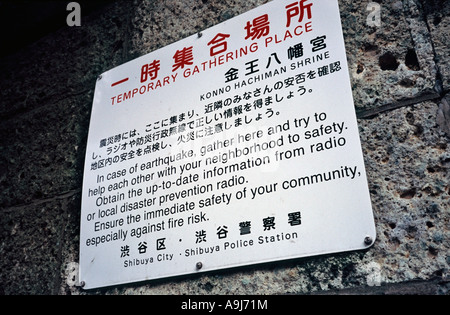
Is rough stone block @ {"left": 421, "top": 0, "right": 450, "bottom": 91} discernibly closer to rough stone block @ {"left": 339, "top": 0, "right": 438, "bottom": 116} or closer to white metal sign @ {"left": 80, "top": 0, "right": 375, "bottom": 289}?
rough stone block @ {"left": 339, "top": 0, "right": 438, "bottom": 116}

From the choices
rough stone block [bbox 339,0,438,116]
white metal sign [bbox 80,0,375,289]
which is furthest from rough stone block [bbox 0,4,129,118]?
rough stone block [bbox 339,0,438,116]

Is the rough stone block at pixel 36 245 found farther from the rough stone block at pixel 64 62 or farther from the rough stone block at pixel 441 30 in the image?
the rough stone block at pixel 441 30

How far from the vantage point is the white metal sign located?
1011 millimetres

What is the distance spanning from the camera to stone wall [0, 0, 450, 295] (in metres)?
0.94

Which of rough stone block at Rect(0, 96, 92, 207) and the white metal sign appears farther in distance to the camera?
rough stone block at Rect(0, 96, 92, 207)

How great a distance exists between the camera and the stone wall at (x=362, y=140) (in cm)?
94

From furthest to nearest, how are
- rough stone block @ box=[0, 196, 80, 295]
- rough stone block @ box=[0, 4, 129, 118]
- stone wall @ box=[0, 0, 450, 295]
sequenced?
rough stone block @ box=[0, 4, 129, 118], rough stone block @ box=[0, 196, 80, 295], stone wall @ box=[0, 0, 450, 295]

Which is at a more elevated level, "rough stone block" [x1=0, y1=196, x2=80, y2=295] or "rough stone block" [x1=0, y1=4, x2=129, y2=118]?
"rough stone block" [x1=0, y1=4, x2=129, y2=118]

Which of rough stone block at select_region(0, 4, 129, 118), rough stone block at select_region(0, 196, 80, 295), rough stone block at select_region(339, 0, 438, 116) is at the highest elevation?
rough stone block at select_region(0, 4, 129, 118)

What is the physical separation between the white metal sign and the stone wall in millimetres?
58

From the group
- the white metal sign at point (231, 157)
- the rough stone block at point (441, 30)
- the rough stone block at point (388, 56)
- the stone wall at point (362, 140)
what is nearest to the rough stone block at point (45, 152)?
the stone wall at point (362, 140)

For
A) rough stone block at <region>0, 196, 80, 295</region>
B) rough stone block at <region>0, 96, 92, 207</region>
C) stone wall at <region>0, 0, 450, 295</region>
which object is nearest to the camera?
stone wall at <region>0, 0, 450, 295</region>

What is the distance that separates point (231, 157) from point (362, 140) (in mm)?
369
